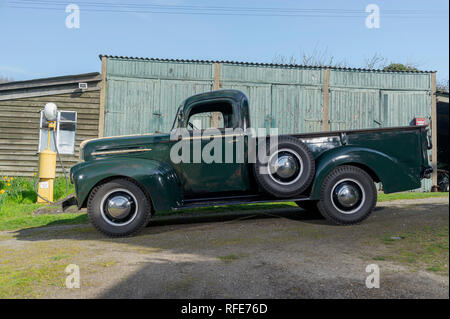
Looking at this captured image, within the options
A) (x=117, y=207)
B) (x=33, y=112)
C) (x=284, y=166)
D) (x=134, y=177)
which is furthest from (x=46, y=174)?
(x=284, y=166)

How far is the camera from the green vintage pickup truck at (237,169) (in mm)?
4160

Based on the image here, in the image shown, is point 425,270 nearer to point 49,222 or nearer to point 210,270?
point 210,270

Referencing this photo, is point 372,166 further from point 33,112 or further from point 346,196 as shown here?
point 33,112

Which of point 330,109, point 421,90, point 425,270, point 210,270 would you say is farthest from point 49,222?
point 421,90

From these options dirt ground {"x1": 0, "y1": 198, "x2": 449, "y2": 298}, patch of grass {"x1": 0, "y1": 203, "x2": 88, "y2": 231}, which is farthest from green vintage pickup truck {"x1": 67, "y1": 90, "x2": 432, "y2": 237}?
patch of grass {"x1": 0, "y1": 203, "x2": 88, "y2": 231}

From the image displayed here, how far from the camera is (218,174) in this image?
452 centimetres

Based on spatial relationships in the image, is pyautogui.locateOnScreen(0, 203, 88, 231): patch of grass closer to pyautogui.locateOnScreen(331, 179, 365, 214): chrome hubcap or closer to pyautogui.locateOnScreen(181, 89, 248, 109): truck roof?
pyautogui.locateOnScreen(181, 89, 248, 109): truck roof

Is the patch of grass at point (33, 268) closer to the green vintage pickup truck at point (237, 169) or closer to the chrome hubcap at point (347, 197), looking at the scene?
the green vintage pickup truck at point (237, 169)

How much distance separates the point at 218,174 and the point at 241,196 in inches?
18.5

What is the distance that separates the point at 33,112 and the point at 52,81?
4.39 ft

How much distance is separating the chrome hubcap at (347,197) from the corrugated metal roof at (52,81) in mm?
9949

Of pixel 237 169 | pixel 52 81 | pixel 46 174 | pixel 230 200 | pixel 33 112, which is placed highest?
pixel 52 81

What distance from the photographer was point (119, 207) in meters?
4.14
